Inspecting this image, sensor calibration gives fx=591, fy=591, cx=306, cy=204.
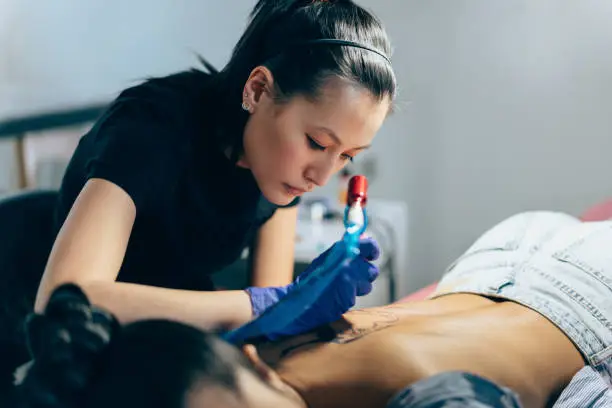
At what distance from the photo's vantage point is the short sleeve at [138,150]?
77 centimetres

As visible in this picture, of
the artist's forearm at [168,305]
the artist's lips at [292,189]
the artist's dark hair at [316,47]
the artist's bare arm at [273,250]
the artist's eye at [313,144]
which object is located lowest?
the artist's bare arm at [273,250]

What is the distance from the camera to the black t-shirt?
31.5 inches

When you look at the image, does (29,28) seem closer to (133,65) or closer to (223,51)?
(133,65)

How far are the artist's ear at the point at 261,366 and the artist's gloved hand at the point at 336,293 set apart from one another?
0.06 m

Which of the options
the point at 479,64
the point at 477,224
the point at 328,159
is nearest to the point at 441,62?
the point at 479,64

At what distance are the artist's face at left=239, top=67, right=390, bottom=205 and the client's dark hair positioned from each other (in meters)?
0.38

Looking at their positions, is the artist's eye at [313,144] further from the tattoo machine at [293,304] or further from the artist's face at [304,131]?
the tattoo machine at [293,304]

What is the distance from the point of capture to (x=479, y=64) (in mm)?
2014

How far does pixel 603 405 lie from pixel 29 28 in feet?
8.37

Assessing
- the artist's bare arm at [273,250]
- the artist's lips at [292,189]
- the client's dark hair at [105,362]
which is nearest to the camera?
the client's dark hair at [105,362]

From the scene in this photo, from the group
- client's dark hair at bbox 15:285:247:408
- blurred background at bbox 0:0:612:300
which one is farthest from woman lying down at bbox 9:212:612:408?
Answer: blurred background at bbox 0:0:612:300

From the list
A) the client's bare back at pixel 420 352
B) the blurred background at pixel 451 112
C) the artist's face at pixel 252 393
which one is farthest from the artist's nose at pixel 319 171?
the blurred background at pixel 451 112

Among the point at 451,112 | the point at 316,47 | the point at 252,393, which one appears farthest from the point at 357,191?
the point at 451,112

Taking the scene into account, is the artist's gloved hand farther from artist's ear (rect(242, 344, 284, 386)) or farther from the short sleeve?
the short sleeve
